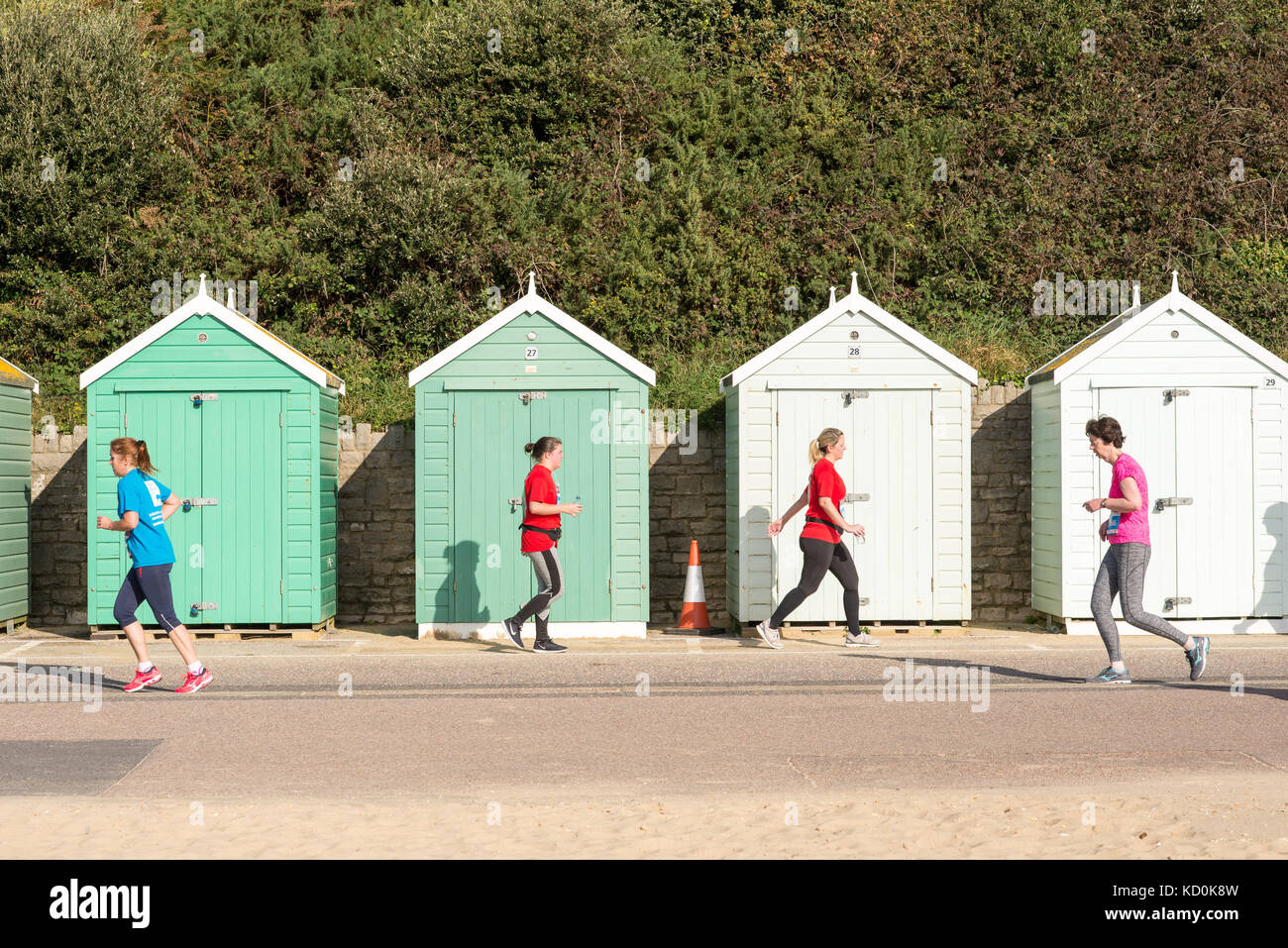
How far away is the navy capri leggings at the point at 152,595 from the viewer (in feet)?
29.0

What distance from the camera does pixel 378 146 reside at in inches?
856

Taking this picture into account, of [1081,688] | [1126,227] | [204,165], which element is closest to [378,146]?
[204,165]

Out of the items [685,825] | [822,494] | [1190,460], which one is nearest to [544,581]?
[822,494]

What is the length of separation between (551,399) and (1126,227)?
1355 cm

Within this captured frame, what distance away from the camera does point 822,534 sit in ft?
35.7

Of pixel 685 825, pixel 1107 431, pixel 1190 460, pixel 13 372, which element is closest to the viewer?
pixel 685 825

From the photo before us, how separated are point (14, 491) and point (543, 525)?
5.81 metres

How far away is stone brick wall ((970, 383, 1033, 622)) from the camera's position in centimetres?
1390

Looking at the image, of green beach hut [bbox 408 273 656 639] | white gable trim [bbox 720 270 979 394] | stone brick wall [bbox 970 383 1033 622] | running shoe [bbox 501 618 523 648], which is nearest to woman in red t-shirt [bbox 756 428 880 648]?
white gable trim [bbox 720 270 979 394]

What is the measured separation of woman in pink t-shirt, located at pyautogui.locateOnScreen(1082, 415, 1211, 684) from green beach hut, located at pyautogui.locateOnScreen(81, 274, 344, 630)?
695 cm

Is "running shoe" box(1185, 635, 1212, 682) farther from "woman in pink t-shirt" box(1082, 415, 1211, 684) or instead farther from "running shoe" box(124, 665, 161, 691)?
"running shoe" box(124, 665, 161, 691)

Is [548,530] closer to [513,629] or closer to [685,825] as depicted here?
[513,629]

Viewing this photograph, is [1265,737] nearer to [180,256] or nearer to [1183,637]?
[1183,637]

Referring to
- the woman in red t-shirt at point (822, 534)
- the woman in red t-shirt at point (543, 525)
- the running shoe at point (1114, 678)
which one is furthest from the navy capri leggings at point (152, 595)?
the running shoe at point (1114, 678)
